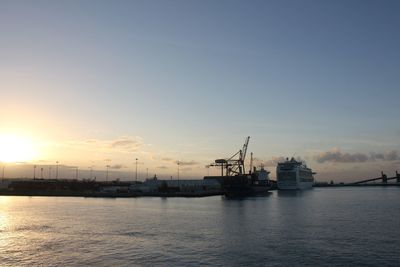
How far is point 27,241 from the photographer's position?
43375 millimetres

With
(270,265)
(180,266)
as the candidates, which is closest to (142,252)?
(180,266)

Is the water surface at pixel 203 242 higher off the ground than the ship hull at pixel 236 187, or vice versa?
the ship hull at pixel 236 187

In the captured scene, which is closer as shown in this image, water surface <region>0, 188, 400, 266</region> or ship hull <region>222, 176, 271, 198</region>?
water surface <region>0, 188, 400, 266</region>

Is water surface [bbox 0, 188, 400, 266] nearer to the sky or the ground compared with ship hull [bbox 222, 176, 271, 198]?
nearer to the ground

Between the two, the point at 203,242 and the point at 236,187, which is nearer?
the point at 203,242

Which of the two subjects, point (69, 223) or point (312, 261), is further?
point (69, 223)

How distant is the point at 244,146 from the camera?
198875 millimetres

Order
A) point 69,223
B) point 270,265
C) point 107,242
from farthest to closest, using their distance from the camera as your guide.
A: 1. point 69,223
2. point 107,242
3. point 270,265

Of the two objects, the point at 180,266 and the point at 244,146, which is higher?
the point at 244,146

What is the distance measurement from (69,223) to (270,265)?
3859 centimetres

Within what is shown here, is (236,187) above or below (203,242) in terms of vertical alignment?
above

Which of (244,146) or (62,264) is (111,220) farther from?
(244,146)

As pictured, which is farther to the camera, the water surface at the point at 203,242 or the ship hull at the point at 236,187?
the ship hull at the point at 236,187

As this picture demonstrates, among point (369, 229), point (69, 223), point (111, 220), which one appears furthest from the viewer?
point (111, 220)
